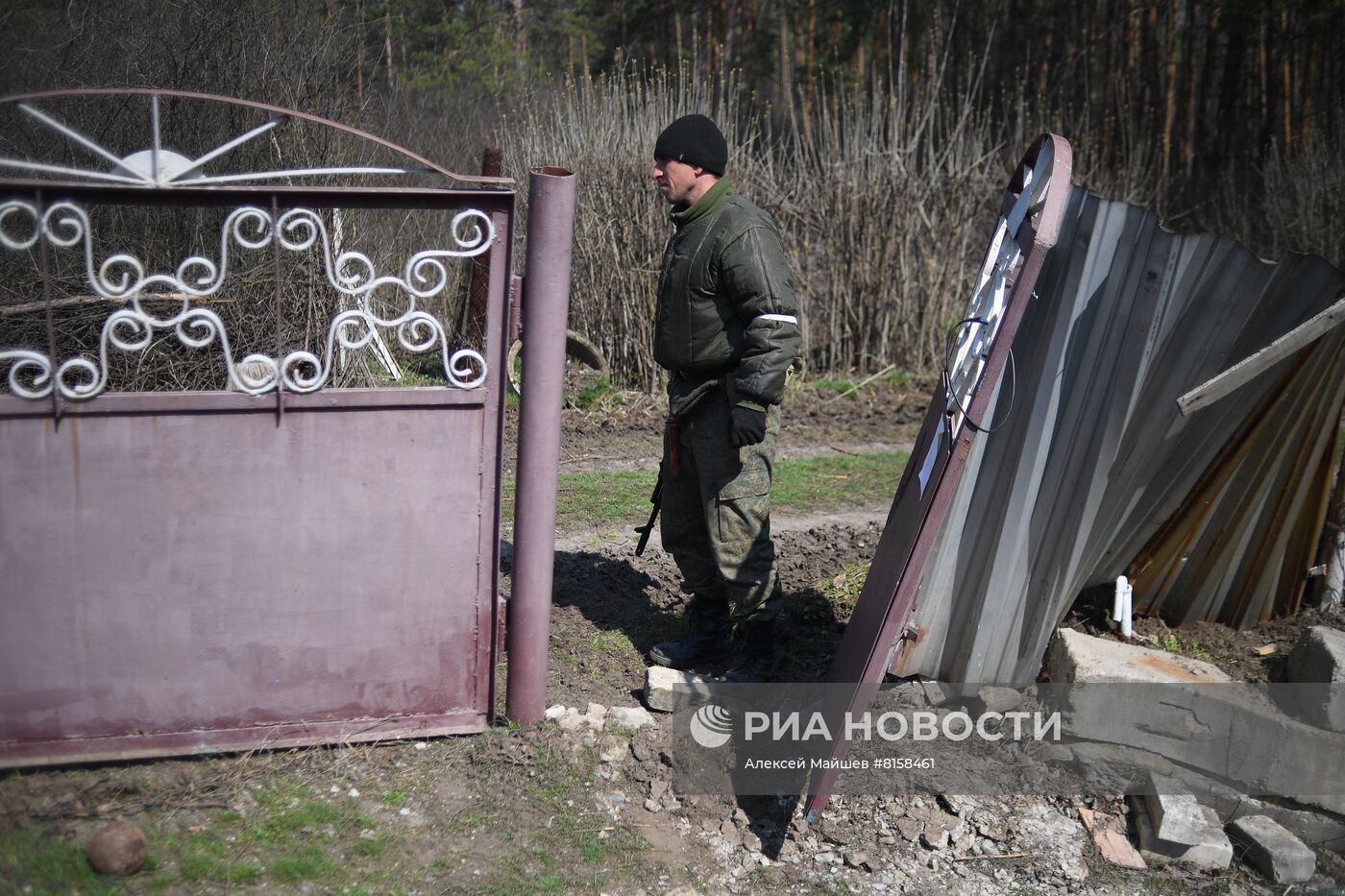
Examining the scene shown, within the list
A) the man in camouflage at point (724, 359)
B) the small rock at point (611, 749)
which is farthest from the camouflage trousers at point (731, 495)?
the small rock at point (611, 749)

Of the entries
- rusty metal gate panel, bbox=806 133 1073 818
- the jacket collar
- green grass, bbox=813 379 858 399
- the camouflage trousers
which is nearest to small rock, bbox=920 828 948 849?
rusty metal gate panel, bbox=806 133 1073 818

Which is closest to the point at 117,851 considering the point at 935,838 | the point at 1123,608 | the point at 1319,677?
the point at 935,838

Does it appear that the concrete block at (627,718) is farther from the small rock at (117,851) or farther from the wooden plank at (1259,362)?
the wooden plank at (1259,362)

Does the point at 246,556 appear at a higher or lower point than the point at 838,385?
higher

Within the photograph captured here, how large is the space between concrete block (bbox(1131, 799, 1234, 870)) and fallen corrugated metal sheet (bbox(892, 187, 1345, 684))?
0.70m

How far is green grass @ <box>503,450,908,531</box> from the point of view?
5.88 meters

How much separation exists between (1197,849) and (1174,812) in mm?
112

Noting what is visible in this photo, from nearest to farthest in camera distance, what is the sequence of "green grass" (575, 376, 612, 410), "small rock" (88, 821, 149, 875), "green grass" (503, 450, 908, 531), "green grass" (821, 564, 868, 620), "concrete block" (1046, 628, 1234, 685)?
"small rock" (88, 821, 149, 875)
"concrete block" (1046, 628, 1234, 685)
"green grass" (821, 564, 868, 620)
"green grass" (503, 450, 908, 531)
"green grass" (575, 376, 612, 410)

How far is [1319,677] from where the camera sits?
11.5 feet

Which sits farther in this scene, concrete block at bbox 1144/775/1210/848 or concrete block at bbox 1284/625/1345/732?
concrete block at bbox 1284/625/1345/732

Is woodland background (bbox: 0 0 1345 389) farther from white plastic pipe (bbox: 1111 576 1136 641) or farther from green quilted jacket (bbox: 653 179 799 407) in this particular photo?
green quilted jacket (bbox: 653 179 799 407)

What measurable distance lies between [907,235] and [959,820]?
7.09 m

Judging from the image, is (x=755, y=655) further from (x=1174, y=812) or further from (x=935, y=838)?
(x=1174, y=812)

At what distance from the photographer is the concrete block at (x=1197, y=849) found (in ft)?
10.2
